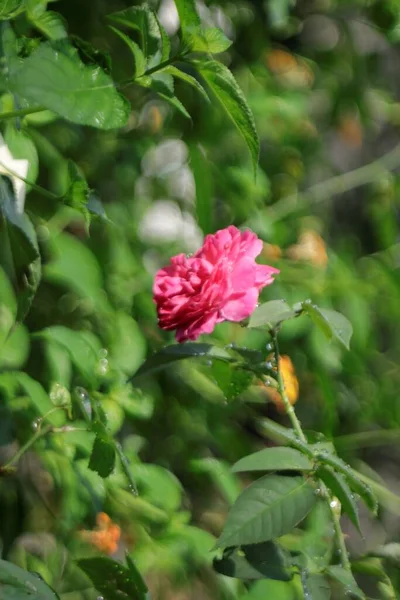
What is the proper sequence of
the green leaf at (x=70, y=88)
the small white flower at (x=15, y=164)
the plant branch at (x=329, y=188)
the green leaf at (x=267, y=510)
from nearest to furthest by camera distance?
the green leaf at (x=70, y=88) → the green leaf at (x=267, y=510) → the small white flower at (x=15, y=164) → the plant branch at (x=329, y=188)

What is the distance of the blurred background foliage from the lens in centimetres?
111

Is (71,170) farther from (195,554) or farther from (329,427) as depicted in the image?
(329,427)

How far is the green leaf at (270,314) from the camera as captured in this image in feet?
2.56

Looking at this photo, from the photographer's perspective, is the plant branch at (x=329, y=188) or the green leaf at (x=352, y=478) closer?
the green leaf at (x=352, y=478)

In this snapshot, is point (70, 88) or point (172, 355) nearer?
point (70, 88)

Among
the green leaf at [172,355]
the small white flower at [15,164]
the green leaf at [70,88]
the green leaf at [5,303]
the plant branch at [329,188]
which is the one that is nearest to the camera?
the green leaf at [70,88]

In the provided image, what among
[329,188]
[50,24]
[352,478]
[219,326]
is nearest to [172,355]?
[352,478]

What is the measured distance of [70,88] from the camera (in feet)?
2.02

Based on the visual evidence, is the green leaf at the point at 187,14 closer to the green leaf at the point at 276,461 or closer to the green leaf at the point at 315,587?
the green leaf at the point at 276,461

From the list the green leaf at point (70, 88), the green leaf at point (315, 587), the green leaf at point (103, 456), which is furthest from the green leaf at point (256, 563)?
the green leaf at point (70, 88)

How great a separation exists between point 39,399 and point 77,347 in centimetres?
9

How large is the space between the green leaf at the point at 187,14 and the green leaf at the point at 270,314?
0.25m

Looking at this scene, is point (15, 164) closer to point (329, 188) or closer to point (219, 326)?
point (219, 326)

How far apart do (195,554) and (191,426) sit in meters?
0.33
